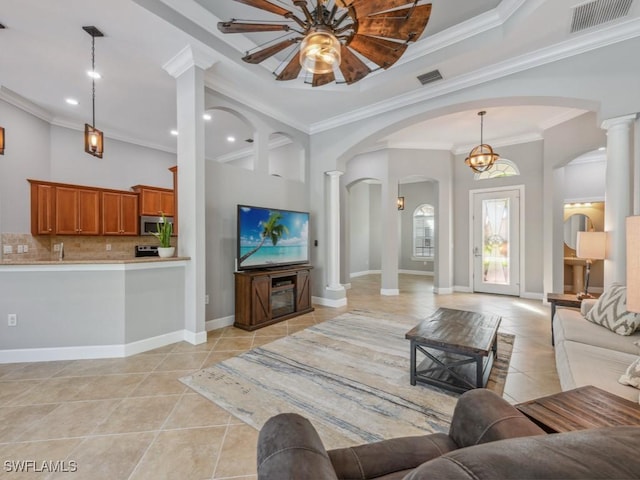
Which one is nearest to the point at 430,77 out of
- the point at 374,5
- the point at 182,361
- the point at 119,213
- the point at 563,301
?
the point at 374,5

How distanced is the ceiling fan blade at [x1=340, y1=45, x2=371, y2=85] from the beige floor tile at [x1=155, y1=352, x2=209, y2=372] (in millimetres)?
3213

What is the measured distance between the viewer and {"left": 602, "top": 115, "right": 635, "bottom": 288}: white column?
115 inches

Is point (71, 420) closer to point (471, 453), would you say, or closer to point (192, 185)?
point (192, 185)

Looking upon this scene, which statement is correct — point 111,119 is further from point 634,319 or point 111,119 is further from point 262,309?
point 634,319

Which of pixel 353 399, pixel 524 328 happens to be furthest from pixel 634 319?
pixel 353 399

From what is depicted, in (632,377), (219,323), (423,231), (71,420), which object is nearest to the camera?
(632,377)

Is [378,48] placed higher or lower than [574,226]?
higher

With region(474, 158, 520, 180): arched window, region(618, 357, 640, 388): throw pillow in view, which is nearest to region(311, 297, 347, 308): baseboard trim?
region(618, 357, 640, 388): throw pillow

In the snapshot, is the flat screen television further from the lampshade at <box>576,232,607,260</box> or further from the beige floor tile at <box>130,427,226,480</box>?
the lampshade at <box>576,232,607,260</box>

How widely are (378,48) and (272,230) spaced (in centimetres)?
281

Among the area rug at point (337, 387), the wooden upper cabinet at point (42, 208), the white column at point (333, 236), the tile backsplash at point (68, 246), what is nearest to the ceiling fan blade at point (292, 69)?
the white column at point (333, 236)

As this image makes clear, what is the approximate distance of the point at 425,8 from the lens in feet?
6.13

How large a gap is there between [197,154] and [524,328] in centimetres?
499

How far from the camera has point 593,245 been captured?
313 centimetres
